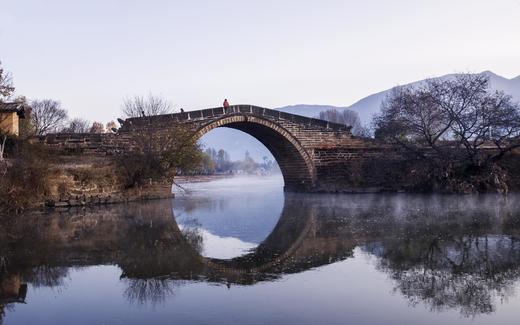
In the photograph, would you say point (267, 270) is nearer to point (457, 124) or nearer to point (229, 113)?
point (229, 113)

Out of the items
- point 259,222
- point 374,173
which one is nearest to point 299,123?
point 374,173

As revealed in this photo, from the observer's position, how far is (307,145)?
3066 cm

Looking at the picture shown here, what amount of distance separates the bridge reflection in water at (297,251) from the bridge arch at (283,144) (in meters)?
12.0

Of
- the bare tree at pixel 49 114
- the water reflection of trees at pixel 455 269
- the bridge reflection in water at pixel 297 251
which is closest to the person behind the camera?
the water reflection of trees at pixel 455 269

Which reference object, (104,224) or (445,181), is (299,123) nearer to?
(445,181)

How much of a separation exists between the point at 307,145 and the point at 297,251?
20.2 m

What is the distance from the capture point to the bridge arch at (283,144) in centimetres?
2875

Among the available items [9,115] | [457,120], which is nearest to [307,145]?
[457,120]

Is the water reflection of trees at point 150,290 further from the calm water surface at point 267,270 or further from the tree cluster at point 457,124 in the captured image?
the tree cluster at point 457,124

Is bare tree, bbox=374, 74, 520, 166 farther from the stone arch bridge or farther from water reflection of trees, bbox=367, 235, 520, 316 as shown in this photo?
water reflection of trees, bbox=367, 235, 520, 316

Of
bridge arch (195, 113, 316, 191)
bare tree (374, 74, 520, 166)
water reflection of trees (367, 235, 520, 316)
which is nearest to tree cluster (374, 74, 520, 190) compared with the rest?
bare tree (374, 74, 520, 166)

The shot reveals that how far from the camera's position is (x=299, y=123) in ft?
101

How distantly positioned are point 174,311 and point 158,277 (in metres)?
1.93

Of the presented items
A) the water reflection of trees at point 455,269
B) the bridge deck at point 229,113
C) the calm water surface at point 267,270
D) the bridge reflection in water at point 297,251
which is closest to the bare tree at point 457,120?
the bridge deck at point 229,113
